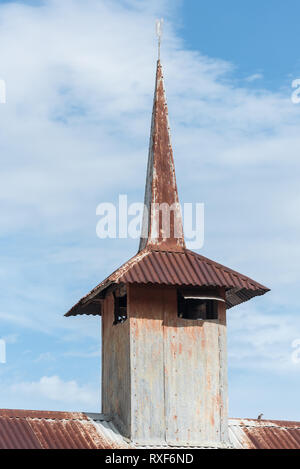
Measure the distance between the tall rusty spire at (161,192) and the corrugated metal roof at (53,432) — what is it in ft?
15.7

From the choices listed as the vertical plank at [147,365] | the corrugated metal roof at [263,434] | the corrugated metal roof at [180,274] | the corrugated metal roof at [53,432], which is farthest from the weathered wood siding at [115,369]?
the corrugated metal roof at [263,434]

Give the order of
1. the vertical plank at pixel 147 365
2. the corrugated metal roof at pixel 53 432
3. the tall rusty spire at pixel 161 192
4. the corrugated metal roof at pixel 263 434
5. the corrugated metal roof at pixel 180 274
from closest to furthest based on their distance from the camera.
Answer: the corrugated metal roof at pixel 53 432, the vertical plank at pixel 147 365, the corrugated metal roof at pixel 180 274, the corrugated metal roof at pixel 263 434, the tall rusty spire at pixel 161 192

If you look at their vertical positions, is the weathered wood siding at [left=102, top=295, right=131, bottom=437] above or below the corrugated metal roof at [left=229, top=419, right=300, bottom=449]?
above

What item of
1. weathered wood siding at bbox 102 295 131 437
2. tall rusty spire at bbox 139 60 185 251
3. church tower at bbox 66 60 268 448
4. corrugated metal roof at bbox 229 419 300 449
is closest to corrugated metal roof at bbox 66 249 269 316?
church tower at bbox 66 60 268 448

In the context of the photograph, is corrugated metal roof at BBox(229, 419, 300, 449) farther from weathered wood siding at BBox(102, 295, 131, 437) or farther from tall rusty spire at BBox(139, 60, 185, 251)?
tall rusty spire at BBox(139, 60, 185, 251)

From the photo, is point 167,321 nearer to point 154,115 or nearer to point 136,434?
point 136,434

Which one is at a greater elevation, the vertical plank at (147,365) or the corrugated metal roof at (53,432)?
the vertical plank at (147,365)

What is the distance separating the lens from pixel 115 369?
1038 inches

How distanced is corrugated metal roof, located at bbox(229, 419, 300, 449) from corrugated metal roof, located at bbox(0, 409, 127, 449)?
319 cm

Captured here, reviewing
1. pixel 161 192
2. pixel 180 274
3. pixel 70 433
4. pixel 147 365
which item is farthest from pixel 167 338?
pixel 161 192

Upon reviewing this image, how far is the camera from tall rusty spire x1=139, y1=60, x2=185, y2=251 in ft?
89.0

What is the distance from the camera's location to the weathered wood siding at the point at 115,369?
25359mm

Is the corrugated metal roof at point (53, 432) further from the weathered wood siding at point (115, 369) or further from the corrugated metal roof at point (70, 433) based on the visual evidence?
the weathered wood siding at point (115, 369)
